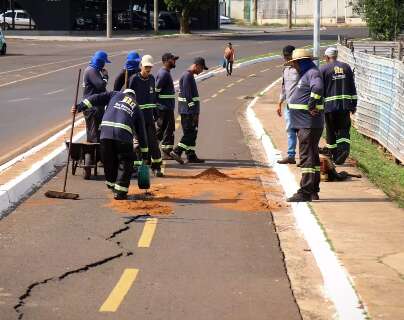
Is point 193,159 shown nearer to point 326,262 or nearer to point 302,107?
point 302,107

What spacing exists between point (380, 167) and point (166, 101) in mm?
4547

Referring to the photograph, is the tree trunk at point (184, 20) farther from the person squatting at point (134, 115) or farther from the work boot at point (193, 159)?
the person squatting at point (134, 115)

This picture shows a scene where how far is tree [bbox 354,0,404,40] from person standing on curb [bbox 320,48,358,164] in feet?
84.1

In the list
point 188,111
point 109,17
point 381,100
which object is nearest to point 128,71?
point 188,111

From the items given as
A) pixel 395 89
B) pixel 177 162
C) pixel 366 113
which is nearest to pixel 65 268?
pixel 177 162

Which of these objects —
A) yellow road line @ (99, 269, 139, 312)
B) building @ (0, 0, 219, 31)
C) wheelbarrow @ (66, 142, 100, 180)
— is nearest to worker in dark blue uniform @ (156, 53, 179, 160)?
wheelbarrow @ (66, 142, 100, 180)

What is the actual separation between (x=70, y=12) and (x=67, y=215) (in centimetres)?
6642

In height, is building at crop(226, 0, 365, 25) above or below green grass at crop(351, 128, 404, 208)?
above

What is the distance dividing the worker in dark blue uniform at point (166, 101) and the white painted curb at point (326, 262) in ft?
6.70

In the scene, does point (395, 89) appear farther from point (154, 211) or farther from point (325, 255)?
point (325, 255)

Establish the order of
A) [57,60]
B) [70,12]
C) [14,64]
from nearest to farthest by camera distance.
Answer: [14,64] < [57,60] < [70,12]

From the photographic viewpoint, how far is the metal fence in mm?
16969

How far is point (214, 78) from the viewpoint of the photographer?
39.5 metres

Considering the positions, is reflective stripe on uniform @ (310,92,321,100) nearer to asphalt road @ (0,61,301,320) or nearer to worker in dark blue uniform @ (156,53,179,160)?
asphalt road @ (0,61,301,320)
